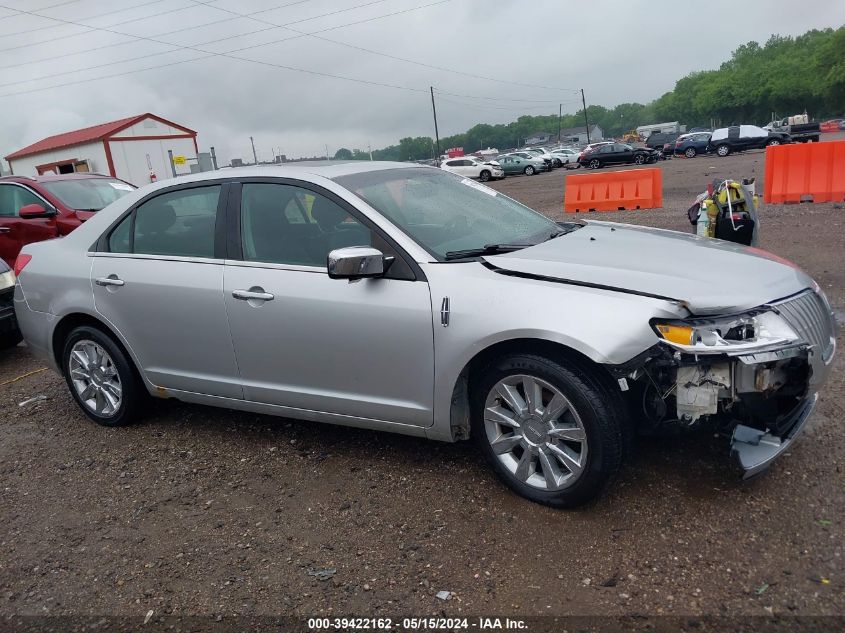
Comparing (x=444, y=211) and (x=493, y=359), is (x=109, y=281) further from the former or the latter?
(x=493, y=359)

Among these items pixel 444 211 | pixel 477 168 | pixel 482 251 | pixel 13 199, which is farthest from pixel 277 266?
pixel 477 168

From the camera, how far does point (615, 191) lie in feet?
49.6

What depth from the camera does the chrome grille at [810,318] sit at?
308 cm

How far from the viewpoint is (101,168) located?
135 feet

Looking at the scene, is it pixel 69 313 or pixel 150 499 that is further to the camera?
pixel 69 313

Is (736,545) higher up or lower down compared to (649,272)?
lower down

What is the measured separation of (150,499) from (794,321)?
11.2 feet

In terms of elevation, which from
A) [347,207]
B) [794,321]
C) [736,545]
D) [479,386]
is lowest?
[736,545]

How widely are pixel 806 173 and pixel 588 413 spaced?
39.2 ft

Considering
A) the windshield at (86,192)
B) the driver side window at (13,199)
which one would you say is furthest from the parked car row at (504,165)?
the driver side window at (13,199)

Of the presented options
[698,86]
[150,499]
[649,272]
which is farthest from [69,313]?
[698,86]

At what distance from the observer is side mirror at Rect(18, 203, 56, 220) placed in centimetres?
839

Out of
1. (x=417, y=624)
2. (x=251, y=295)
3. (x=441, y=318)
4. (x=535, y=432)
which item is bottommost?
(x=417, y=624)

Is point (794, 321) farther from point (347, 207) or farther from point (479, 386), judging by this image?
point (347, 207)
